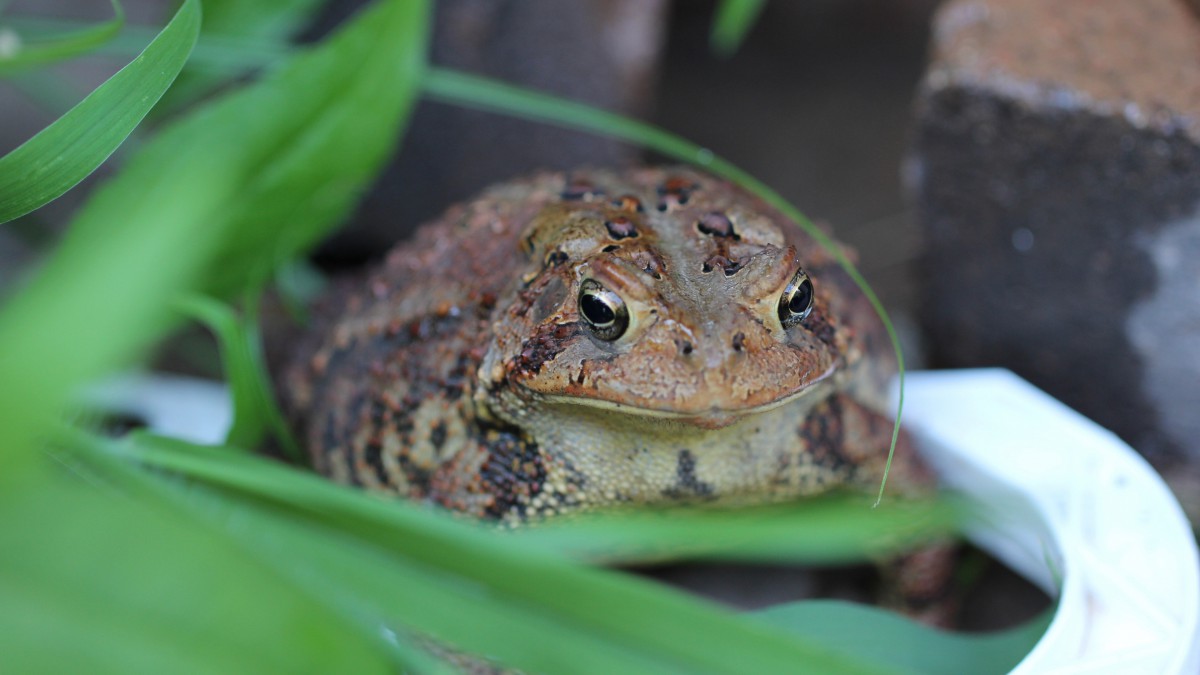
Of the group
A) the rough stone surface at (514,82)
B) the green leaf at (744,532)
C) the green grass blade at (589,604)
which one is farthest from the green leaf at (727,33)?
the green grass blade at (589,604)

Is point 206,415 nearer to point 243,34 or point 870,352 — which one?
point 243,34

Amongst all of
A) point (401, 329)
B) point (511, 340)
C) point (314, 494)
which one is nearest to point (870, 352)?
point (511, 340)

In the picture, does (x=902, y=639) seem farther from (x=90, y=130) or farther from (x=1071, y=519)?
(x=90, y=130)

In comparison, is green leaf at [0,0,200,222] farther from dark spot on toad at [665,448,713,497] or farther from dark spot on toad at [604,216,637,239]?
dark spot on toad at [665,448,713,497]

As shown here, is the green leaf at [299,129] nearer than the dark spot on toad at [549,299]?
No

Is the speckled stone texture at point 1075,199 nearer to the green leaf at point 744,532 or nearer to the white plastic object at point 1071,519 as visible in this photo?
the white plastic object at point 1071,519

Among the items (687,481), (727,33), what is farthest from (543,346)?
(727,33)
